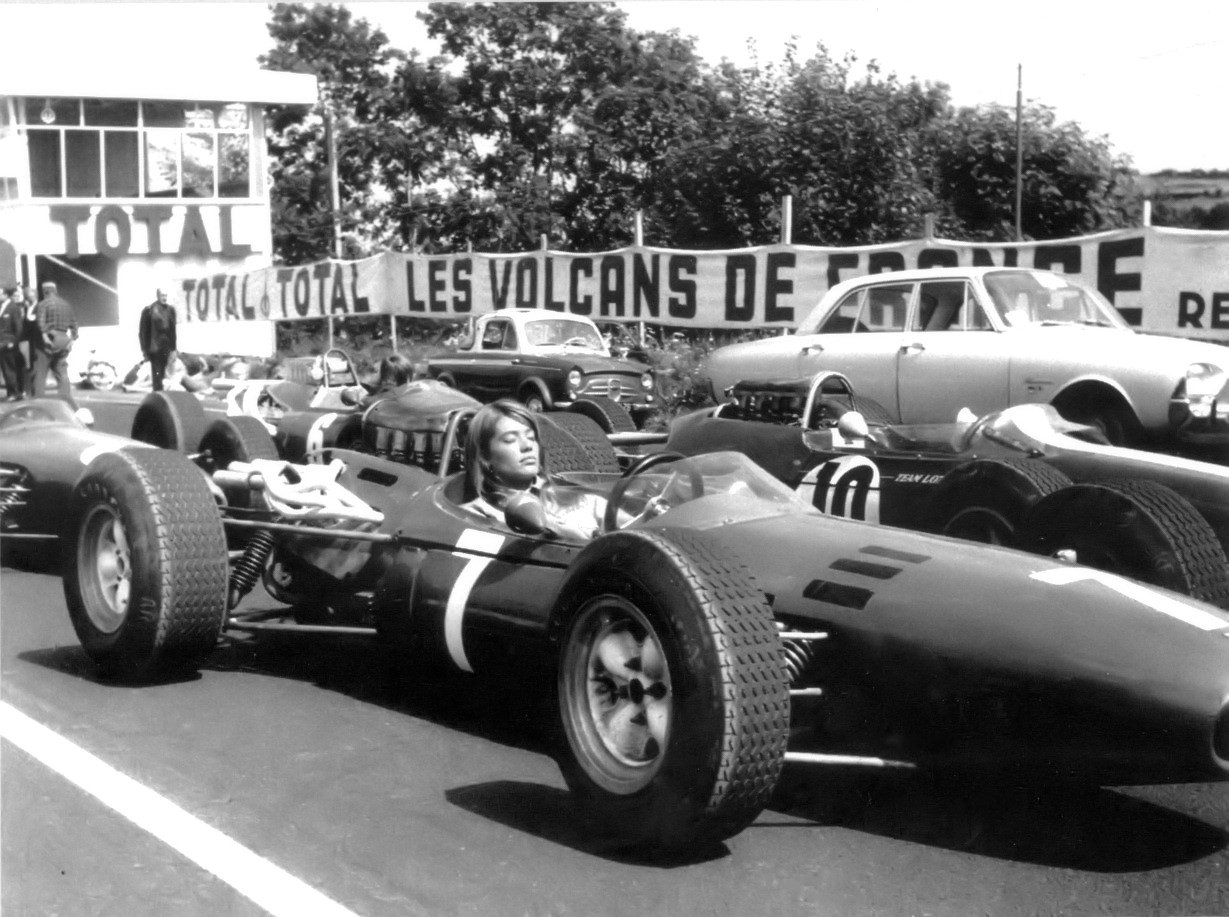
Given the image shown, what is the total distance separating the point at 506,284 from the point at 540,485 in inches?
653

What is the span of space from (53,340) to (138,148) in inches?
797

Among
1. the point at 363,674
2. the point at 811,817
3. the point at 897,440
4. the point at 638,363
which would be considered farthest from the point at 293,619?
the point at 638,363

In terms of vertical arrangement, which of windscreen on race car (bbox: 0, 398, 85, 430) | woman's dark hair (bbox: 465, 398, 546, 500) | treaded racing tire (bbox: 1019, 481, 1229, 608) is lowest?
treaded racing tire (bbox: 1019, 481, 1229, 608)

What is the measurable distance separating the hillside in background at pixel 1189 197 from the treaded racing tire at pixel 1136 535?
78.6 feet

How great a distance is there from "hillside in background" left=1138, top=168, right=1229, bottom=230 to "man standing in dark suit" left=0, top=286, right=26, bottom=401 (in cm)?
1926

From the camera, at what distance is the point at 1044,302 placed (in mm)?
12070

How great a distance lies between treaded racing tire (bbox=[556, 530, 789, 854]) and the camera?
3.85m

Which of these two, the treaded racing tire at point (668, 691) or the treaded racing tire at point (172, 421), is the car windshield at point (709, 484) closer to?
the treaded racing tire at point (668, 691)

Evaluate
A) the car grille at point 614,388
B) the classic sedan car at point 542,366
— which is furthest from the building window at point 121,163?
the car grille at point 614,388

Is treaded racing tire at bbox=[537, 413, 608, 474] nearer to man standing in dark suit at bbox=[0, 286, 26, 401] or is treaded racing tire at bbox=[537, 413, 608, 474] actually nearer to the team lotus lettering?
the team lotus lettering

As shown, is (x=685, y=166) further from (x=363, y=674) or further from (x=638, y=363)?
(x=363, y=674)

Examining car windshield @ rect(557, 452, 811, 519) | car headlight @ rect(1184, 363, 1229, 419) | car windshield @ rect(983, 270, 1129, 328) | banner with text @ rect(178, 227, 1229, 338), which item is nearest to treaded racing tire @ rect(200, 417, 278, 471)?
car windshield @ rect(557, 452, 811, 519)

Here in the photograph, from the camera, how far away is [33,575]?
8914 mm

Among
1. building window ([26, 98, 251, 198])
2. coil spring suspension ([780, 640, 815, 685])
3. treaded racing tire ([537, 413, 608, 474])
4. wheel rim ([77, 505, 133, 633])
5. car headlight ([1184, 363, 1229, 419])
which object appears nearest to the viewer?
coil spring suspension ([780, 640, 815, 685])
